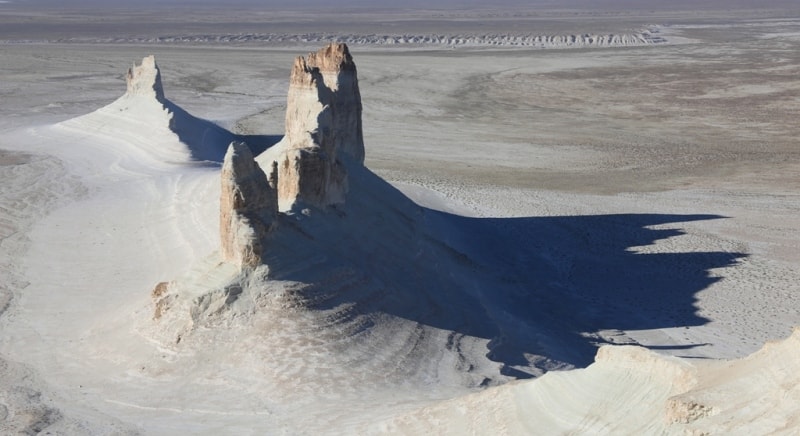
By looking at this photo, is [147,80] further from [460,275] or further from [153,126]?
[460,275]

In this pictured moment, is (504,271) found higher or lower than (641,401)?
lower

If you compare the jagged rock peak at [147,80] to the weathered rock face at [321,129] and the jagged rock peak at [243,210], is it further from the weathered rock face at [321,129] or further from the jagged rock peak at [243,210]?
the jagged rock peak at [243,210]

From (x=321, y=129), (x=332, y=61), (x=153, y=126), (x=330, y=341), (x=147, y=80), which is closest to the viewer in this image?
(x=330, y=341)

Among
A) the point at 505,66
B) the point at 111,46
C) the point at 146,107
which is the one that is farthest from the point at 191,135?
the point at 111,46

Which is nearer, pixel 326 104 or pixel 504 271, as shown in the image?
pixel 326 104

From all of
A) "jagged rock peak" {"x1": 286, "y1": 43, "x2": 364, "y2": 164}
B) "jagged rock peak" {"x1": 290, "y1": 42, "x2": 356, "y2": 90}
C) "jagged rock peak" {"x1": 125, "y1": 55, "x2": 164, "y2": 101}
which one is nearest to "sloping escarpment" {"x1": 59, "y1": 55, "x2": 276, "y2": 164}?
"jagged rock peak" {"x1": 125, "y1": 55, "x2": 164, "y2": 101}

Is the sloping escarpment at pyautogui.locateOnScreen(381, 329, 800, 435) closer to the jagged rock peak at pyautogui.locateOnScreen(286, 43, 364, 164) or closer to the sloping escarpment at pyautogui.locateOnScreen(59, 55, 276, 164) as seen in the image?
the jagged rock peak at pyautogui.locateOnScreen(286, 43, 364, 164)

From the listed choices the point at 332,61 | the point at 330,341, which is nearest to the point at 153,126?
the point at 332,61

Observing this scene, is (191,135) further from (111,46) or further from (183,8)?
(183,8)
